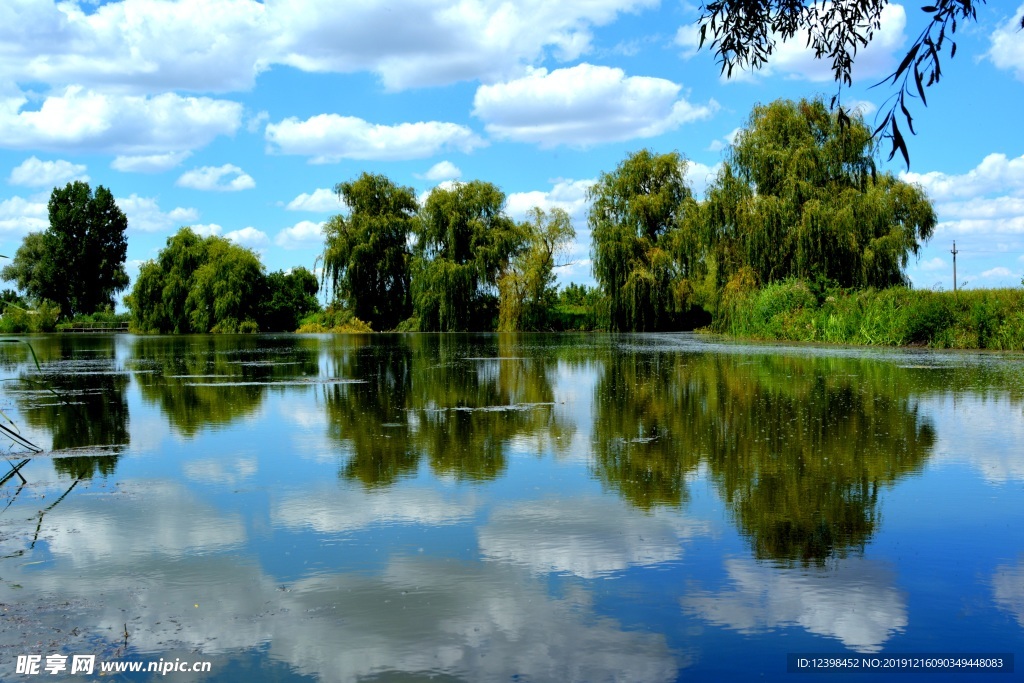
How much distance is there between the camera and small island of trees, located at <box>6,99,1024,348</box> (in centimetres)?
3684

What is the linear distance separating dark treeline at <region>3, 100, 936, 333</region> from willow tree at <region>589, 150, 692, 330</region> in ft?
0.27

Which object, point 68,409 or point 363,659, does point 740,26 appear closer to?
point 363,659

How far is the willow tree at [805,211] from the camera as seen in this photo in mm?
37312

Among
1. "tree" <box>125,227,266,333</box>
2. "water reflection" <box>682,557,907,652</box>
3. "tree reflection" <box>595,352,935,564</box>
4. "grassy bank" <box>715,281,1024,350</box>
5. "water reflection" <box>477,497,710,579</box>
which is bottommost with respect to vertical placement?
"water reflection" <box>682,557,907,652</box>

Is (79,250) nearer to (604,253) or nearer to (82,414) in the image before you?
(604,253)

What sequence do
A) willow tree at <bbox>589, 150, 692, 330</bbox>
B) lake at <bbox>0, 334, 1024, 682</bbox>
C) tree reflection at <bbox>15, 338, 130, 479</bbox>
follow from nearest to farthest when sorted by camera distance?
lake at <bbox>0, 334, 1024, 682</bbox> < tree reflection at <bbox>15, 338, 130, 479</bbox> < willow tree at <bbox>589, 150, 692, 330</bbox>

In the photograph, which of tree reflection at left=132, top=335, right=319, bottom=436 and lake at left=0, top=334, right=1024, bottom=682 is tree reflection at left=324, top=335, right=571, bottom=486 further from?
tree reflection at left=132, top=335, right=319, bottom=436

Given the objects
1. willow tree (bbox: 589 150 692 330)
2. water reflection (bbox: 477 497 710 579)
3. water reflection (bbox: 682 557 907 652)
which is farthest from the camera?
willow tree (bbox: 589 150 692 330)

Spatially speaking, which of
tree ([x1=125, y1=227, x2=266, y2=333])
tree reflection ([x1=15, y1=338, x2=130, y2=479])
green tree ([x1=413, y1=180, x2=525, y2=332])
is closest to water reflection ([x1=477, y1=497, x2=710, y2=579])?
tree reflection ([x1=15, y1=338, x2=130, y2=479])

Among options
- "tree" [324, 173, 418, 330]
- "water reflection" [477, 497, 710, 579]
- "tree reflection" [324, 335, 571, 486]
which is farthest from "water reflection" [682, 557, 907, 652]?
"tree" [324, 173, 418, 330]

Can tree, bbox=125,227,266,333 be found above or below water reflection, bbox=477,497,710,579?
above

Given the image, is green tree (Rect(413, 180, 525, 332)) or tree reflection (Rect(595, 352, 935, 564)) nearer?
tree reflection (Rect(595, 352, 935, 564))

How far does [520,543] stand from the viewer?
5.64 metres

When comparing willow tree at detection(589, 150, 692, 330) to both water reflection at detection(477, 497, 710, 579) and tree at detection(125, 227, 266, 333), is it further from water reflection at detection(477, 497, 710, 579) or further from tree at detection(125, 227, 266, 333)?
water reflection at detection(477, 497, 710, 579)
